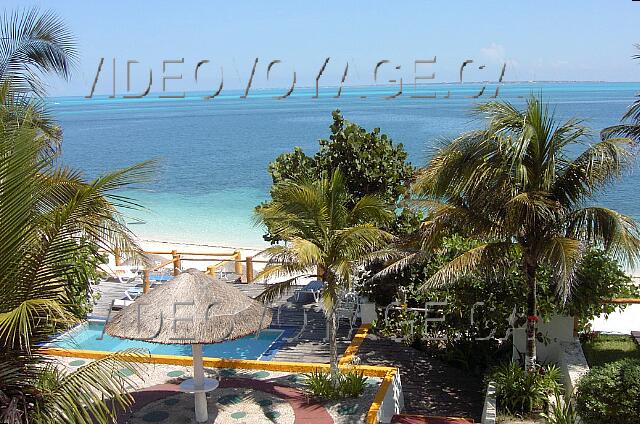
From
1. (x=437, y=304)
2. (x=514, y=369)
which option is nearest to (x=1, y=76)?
(x=437, y=304)

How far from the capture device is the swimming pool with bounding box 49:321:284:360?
49.5 feet

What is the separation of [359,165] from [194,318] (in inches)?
252

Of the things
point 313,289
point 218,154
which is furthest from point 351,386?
point 218,154

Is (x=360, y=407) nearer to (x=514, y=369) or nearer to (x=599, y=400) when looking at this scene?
(x=514, y=369)

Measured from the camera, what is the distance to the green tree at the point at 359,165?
14.9 meters

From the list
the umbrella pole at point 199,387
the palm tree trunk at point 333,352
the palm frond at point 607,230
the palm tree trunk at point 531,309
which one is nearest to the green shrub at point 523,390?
the palm tree trunk at point 531,309

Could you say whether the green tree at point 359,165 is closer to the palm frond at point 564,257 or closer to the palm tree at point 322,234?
the palm tree at point 322,234

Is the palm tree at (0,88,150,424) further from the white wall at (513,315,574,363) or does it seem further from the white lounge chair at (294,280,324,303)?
the white lounge chair at (294,280,324,303)

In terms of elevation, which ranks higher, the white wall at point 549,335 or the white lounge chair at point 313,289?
the white lounge chair at point 313,289

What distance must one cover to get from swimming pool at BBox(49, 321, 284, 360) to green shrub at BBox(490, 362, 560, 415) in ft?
16.9

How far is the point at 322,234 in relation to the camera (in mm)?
10344

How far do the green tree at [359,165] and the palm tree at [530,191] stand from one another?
13.5ft

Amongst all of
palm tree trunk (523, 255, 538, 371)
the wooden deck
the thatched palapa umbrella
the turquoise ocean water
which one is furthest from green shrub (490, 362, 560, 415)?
the thatched palapa umbrella

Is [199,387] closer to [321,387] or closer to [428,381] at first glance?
[321,387]
